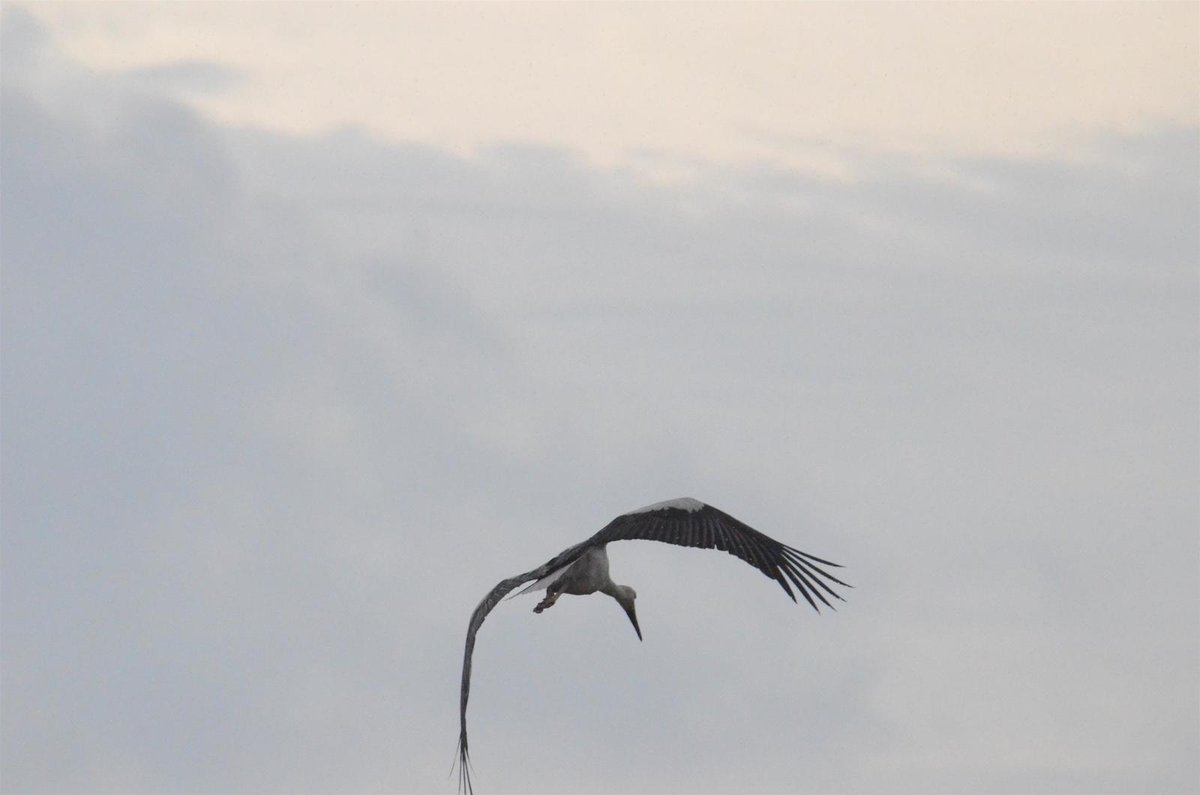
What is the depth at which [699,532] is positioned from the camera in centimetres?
3212

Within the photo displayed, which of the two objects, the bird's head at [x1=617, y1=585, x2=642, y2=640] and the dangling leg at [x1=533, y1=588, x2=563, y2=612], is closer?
the dangling leg at [x1=533, y1=588, x2=563, y2=612]

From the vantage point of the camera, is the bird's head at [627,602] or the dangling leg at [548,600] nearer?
the dangling leg at [548,600]

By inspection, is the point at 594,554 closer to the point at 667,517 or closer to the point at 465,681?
the point at 667,517

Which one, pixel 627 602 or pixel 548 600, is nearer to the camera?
pixel 548 600

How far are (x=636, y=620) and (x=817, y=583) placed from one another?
16.0ft

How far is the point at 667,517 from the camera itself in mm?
32188

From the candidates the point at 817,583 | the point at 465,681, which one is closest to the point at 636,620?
the point at 817,583

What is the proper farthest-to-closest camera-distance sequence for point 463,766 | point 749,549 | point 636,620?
point 636,620
point 749,549
point 463,766

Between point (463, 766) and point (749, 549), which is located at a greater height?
point (749, 549)

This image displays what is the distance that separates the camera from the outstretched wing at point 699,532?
104ft

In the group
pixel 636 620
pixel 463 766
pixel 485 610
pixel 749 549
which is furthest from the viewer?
pixel 636 620

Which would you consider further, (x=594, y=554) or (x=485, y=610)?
(x=594, y=554)

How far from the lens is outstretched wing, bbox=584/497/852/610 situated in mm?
31688

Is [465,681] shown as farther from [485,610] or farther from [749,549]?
[749,549]
